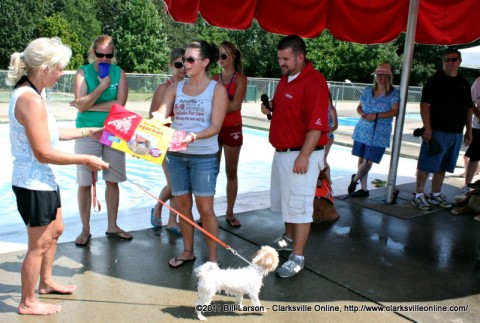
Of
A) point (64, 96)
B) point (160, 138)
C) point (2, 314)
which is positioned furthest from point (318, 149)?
point (64, 96)

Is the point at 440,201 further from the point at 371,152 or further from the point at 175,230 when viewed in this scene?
the point at 175,230

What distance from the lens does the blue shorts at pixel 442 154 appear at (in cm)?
581

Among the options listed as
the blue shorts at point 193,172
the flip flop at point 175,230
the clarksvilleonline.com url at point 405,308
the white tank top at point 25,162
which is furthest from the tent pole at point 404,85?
the white tank top at point 25,162

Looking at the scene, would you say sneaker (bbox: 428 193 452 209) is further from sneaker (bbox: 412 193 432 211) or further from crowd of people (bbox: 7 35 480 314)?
crowd of people (bbox: 7 35 480 314)

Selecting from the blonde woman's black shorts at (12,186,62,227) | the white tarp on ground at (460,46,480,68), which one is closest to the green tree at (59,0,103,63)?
the white tarp on ground at (460,46,480,68)

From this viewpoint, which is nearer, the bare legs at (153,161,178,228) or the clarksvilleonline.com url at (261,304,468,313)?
the clarksvilleonline.com url at (261,304,468,313)

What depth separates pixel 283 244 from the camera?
171 inches

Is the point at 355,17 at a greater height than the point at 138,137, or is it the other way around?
the point at 355,17

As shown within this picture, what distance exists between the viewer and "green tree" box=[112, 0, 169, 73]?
33750mm

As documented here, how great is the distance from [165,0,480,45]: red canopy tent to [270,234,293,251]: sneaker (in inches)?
140

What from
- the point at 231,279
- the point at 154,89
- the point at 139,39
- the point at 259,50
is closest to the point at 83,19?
the point at 139,39

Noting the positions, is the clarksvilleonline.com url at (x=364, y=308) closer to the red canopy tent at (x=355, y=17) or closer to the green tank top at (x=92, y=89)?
the green tank top at (x=92, y=89)

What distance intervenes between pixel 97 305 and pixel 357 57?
29.5 metres

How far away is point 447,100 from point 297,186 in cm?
292
